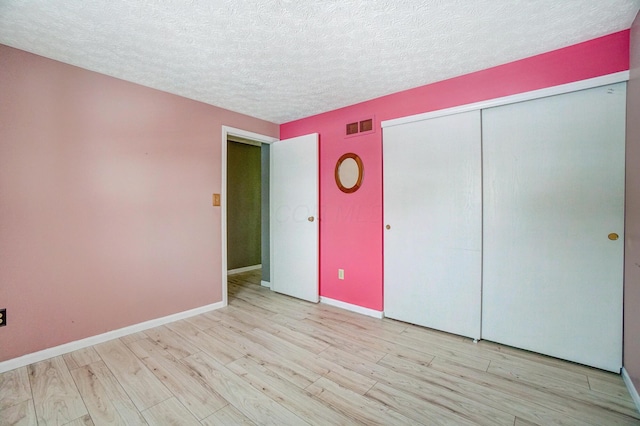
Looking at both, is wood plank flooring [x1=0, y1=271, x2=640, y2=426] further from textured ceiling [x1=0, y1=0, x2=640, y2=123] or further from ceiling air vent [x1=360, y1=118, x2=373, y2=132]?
textured ceiling [x1=0, y1=0, x2=640, y2=123]

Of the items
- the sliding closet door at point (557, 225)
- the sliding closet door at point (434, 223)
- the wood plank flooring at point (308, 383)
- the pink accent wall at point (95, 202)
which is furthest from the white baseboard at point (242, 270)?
the sliding closet door at point (557, 225)

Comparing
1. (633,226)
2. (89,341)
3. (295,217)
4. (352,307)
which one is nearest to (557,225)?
(633,226)

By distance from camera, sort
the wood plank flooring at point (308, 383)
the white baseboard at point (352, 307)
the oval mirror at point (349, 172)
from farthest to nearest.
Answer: the oval mirror at point (349, 172) < the white baseboard at point (352, 307) < the wood plank flooring at point (308, 383)

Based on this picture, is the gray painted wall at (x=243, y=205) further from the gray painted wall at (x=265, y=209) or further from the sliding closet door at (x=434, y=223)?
the sliding closet door at (x=434, y=223)

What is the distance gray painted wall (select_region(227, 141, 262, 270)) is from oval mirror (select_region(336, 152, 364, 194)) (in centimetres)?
248

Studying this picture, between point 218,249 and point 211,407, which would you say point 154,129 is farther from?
point 211,407

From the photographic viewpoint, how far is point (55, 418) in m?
1.47

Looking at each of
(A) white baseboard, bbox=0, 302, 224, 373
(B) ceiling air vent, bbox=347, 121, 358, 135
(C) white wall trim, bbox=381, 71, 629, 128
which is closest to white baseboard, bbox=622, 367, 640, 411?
(C) white wall trim, bbox=381, 71, 629, 128

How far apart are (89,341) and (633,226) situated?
13.0 ft

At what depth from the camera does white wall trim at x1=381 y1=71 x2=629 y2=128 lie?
1.76m

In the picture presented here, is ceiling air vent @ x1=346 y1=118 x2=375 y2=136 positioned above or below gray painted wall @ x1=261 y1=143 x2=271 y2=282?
above

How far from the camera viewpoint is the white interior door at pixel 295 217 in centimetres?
330

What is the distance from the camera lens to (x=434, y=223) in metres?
2.48

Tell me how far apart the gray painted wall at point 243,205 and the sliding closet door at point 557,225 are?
3907 millimetres
